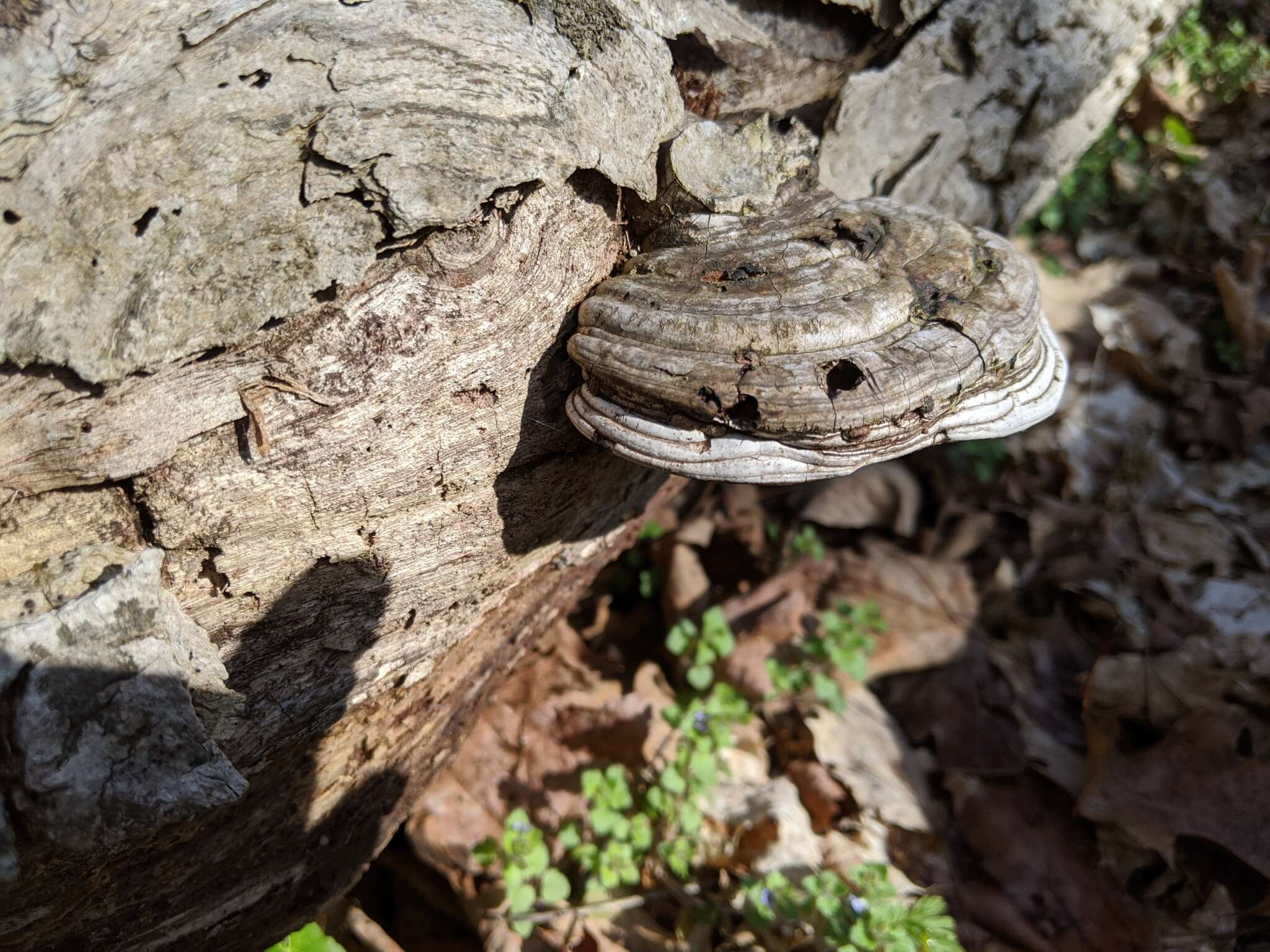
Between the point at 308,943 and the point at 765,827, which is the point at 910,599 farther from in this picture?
the point at 308,943

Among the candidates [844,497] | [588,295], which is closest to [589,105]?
[588,295]

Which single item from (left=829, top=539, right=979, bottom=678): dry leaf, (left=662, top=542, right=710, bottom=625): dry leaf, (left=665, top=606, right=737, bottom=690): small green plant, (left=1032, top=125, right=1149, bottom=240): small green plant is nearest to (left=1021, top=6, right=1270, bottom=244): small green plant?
(left=1032, top=125, right=1149, bottom=240): small green plant

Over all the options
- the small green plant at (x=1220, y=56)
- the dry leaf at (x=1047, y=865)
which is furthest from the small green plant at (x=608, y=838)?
the small green plant at (x=1220, y=56)

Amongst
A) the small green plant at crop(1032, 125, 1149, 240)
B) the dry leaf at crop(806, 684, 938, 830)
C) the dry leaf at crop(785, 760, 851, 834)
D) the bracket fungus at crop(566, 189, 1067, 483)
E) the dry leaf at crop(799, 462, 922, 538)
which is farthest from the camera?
the small green plant at crop(1032, 125, 1149, 240)

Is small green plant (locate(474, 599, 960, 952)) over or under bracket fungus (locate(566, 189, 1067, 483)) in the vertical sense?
under

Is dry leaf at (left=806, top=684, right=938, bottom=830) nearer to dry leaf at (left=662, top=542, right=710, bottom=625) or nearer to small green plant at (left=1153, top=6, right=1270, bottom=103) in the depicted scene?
dry leaf at (left=662, top=542, right=710, bottom=625)

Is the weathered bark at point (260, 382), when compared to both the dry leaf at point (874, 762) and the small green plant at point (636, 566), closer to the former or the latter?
the small green plant at point (636, 566)
